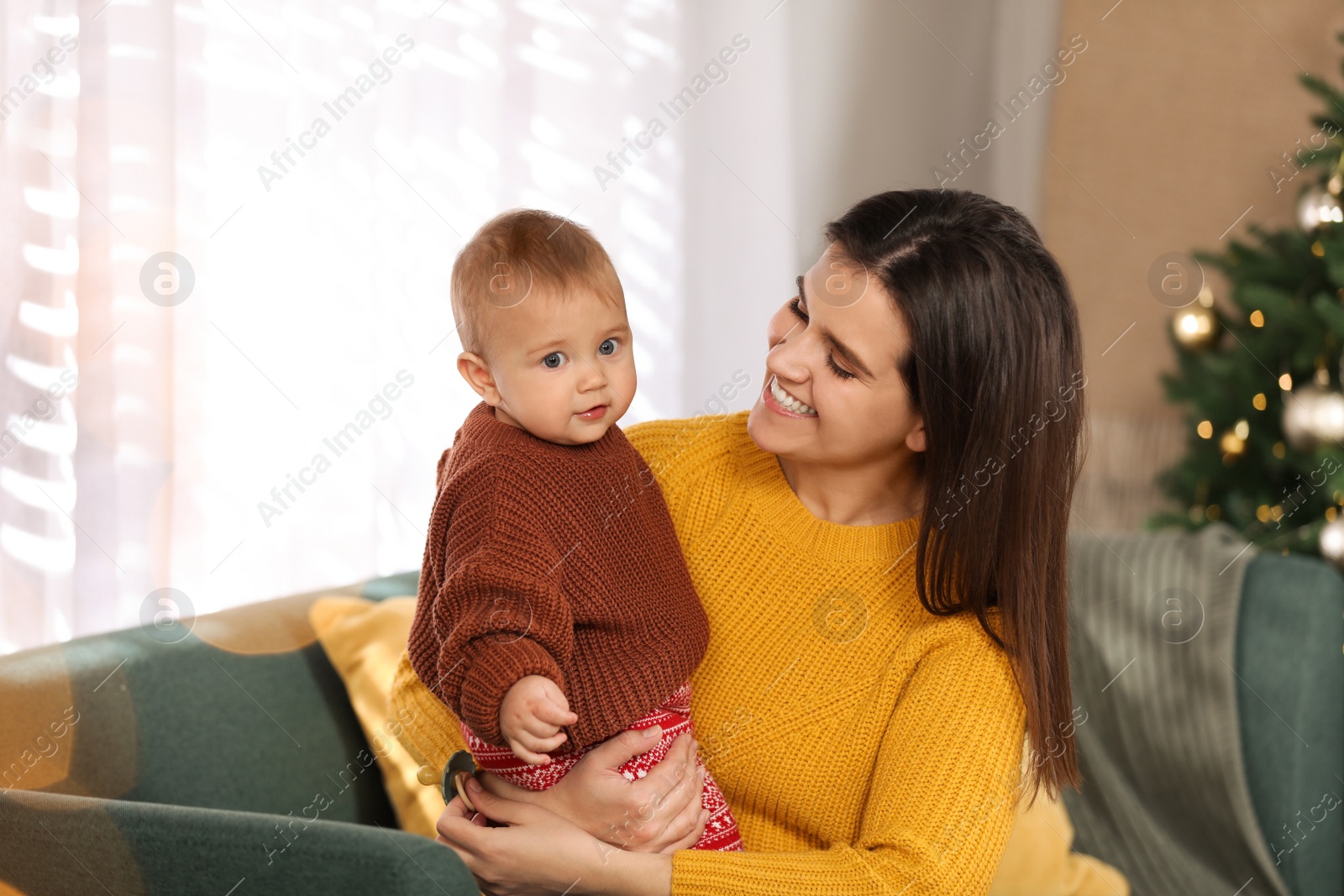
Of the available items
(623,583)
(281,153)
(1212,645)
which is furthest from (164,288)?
(1212,645)

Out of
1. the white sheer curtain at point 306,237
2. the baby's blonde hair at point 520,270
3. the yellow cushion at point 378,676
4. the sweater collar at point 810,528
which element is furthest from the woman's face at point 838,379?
the white sheer curtain at point 306,237

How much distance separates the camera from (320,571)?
235cm

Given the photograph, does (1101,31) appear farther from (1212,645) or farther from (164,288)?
(164,288)

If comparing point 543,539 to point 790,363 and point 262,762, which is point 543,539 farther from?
point 262,762

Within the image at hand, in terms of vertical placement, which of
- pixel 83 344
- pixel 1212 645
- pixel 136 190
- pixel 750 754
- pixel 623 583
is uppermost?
pixel 136 190

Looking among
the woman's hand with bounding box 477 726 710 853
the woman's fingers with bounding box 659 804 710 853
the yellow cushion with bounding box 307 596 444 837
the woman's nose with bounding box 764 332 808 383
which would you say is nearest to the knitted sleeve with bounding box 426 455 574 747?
the woman's hand with bounding box 477 726 710 853

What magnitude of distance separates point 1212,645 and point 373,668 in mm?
1549

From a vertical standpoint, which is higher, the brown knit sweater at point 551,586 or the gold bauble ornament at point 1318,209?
the gold bauble ornament at point 1318,209

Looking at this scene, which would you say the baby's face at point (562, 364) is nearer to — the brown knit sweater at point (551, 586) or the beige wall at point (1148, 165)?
the brown knit sweater at point (551, 586)

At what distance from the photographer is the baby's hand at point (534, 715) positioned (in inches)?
41.6

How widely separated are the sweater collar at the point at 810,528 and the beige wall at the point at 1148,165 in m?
2.17

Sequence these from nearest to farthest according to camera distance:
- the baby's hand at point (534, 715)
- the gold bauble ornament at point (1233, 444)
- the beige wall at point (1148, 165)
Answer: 1. the baby's hand at point (534, 715)
2. the gold bauble ornament at point (1233, 444)
3. the beige wall at point (1148, 165)

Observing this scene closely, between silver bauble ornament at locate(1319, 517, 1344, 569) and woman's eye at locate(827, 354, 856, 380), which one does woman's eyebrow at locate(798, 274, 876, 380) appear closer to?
woman's eye at locate(827, 354, 856, 380)

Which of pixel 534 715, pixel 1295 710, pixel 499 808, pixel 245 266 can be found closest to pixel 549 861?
pixel 499 808
